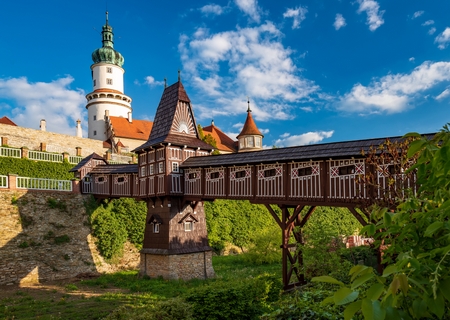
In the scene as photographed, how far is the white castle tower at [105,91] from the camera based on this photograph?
45750 mm

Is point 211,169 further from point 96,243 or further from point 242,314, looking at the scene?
point 96,243

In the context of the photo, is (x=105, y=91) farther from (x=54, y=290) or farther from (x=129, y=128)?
(x=54, y=290)

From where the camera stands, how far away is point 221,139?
152 feet

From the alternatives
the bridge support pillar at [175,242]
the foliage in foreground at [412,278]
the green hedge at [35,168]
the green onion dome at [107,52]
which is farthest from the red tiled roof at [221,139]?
the foliage in foreground at [412,278]

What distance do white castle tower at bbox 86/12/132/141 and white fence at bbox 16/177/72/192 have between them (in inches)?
991

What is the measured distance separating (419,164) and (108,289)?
54.4 ft

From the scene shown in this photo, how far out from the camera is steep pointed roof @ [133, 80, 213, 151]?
18038mm

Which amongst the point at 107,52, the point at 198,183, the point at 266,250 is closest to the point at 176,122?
the point at 198,183

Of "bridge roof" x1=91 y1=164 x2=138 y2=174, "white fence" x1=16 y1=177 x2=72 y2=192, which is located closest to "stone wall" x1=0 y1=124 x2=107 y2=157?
"white fence" x1=16 y1=177 x2=72 y2=192

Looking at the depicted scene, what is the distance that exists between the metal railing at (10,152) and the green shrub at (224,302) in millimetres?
18757

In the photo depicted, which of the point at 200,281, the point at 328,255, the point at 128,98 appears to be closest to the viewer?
the point at 328,255

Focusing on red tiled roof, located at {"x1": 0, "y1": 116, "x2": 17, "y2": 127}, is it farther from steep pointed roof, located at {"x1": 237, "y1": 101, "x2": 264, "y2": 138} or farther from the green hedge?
steep pointed roof, located at {"x1": 237, "y1": 101, "x2": 264, "y2": 138}

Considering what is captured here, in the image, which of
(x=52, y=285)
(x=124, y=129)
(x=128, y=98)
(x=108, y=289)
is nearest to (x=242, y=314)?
(x=108, y=289)

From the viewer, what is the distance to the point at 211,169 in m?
16.0
